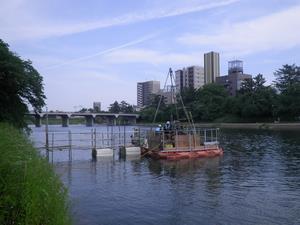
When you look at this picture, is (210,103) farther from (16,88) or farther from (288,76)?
(16,88)

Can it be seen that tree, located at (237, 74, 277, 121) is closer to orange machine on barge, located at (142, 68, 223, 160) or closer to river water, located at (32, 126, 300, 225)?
orange machine on barge, located at (142, 68, 223, 160)

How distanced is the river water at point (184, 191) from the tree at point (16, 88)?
6214 millimetres

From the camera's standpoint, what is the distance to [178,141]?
4597 centimetres

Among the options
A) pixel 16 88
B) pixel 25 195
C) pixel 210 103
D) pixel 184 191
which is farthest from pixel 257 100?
pixel 25 195

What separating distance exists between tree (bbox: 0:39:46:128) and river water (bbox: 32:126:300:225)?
20.4ft

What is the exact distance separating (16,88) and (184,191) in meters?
16.3

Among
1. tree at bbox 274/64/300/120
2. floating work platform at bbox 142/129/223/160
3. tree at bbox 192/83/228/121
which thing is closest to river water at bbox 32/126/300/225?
floating work platform at bbox 142/129/223/160

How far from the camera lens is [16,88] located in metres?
33.5

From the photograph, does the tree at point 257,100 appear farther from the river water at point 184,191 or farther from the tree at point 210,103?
the river water at point 184,191

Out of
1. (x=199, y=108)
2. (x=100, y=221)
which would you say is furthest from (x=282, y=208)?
(x=199, y=108)

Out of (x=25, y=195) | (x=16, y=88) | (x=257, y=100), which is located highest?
(x=257, y=100)

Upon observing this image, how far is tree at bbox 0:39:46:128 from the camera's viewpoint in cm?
3234

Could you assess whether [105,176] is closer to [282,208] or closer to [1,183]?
[282,208]

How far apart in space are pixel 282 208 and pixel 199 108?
6022 inches
